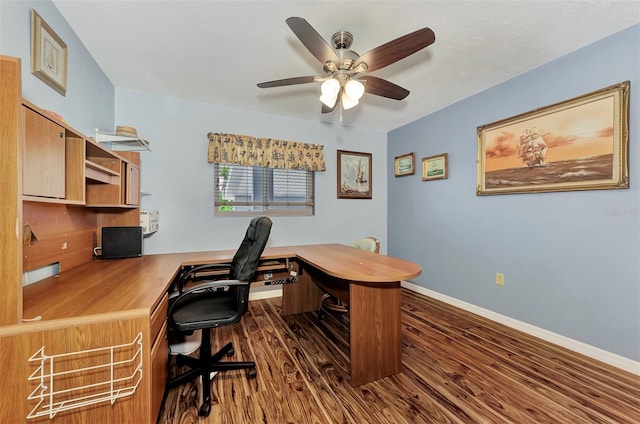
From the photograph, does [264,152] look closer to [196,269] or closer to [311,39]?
[196,269]

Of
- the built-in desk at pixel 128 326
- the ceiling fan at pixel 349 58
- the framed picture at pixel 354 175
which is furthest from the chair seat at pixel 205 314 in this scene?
the framed picture at pixel 354 175

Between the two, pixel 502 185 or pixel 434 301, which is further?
pixel 434 301

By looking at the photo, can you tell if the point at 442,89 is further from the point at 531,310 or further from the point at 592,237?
the point at 531,310

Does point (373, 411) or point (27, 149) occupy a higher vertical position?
point (27, 149)

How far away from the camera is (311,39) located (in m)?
1.48

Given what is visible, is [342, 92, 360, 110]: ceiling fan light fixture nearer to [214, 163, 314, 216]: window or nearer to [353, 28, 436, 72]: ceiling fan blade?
[353, 28, 436, 72]: ceiling fan blade

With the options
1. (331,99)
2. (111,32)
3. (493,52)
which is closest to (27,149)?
(111,32)

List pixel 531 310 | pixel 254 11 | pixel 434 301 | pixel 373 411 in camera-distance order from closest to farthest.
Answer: pixel 373 411 < pixel 254 11 < pixel 531 310 < pixel 434 301

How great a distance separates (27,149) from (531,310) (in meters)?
3.66

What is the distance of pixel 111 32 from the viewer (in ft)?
6.13

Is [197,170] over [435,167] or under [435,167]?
under

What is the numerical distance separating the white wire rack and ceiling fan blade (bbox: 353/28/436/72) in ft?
6.55

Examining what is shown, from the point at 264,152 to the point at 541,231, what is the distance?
10.2 ft

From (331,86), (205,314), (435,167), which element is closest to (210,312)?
(205,314)
